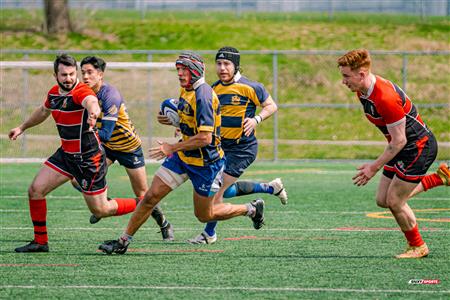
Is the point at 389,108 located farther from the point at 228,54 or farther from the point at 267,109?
the point at 267,109

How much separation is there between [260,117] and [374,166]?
2.72 m

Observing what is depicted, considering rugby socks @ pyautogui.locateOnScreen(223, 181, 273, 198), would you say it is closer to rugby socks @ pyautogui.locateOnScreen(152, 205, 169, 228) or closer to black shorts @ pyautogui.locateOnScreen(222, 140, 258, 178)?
black shorts @ pyautogui.locateOnScreen(222, 140, 258, 178)

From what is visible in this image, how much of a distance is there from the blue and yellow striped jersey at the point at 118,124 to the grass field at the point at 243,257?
3.45 feet

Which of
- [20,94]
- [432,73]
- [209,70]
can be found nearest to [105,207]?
[20,94]

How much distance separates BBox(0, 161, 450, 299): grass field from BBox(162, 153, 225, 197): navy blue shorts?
2.20 ft

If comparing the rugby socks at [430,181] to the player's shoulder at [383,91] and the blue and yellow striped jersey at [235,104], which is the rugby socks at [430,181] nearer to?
the player's shoulder at [383,91]

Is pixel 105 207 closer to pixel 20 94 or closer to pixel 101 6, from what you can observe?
pixel 20 94

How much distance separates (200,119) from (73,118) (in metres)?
1.41

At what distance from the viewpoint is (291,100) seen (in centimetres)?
2766

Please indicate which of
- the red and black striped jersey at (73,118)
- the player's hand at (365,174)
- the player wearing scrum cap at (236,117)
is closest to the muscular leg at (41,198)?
the red and black striped jersey at (73,118)

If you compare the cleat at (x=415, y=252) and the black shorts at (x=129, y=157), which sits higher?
the black shorts at (x=129, y=157)

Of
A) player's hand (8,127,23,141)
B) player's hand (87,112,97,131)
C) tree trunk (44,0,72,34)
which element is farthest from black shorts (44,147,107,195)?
tree trunk (44,0,72,34)

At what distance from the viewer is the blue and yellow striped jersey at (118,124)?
1059cm

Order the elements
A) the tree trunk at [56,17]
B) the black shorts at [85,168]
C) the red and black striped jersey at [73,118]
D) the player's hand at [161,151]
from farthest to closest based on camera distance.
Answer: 1. the tree trunk at [56,17]
2. the black shorts at [85,168]
3. the red and black striped jersey at [73,118]
4. the player's hand at [161,151]
